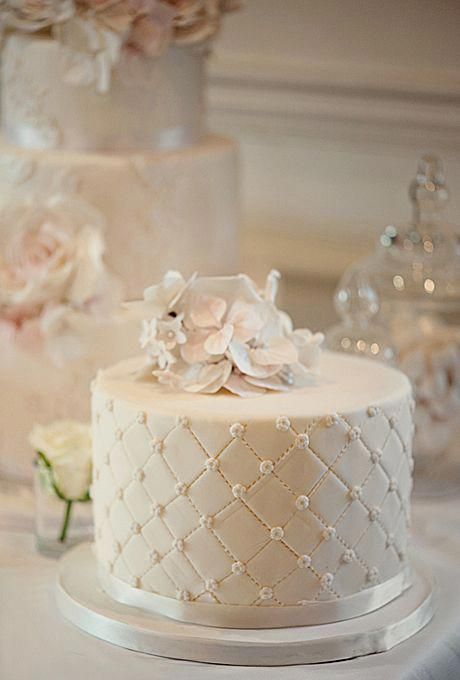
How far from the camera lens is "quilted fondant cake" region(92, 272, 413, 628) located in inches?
44.2

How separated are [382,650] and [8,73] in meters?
0.91

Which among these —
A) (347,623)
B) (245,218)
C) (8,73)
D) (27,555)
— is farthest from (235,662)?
(245,218)

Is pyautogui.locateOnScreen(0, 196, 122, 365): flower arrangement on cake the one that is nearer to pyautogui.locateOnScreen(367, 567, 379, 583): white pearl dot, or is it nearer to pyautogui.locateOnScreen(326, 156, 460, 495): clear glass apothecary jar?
pyautogui.locateOnScreen(326, 156, 460, 495): clear glass apothecary jar

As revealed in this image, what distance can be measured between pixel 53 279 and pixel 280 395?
0.43 m

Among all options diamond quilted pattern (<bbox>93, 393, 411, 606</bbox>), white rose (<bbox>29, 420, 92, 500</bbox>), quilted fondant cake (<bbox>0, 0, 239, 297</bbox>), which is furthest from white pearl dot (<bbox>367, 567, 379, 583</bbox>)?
quilted fondant cake (<bbox>0, 0, 239, 297</bbox>)

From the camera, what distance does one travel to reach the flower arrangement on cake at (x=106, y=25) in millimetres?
1515

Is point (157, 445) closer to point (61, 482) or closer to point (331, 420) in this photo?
point (331, 420)

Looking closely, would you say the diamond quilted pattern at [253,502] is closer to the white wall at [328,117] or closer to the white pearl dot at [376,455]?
the white pearl dot at [376,455]

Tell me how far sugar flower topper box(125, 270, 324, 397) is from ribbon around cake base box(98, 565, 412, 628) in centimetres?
20

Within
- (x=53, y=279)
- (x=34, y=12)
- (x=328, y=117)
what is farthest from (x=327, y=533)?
(x=328, y=117)

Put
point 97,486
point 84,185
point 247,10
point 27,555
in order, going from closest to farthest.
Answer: point 97,486 < point 27,555 < point 84,185 < point 247,10

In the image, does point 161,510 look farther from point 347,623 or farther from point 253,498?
point 347,623

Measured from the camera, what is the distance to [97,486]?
4.05 ft

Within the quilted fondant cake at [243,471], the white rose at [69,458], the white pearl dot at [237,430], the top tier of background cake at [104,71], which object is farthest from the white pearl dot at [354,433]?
the top tier of background cake at [104,71]
